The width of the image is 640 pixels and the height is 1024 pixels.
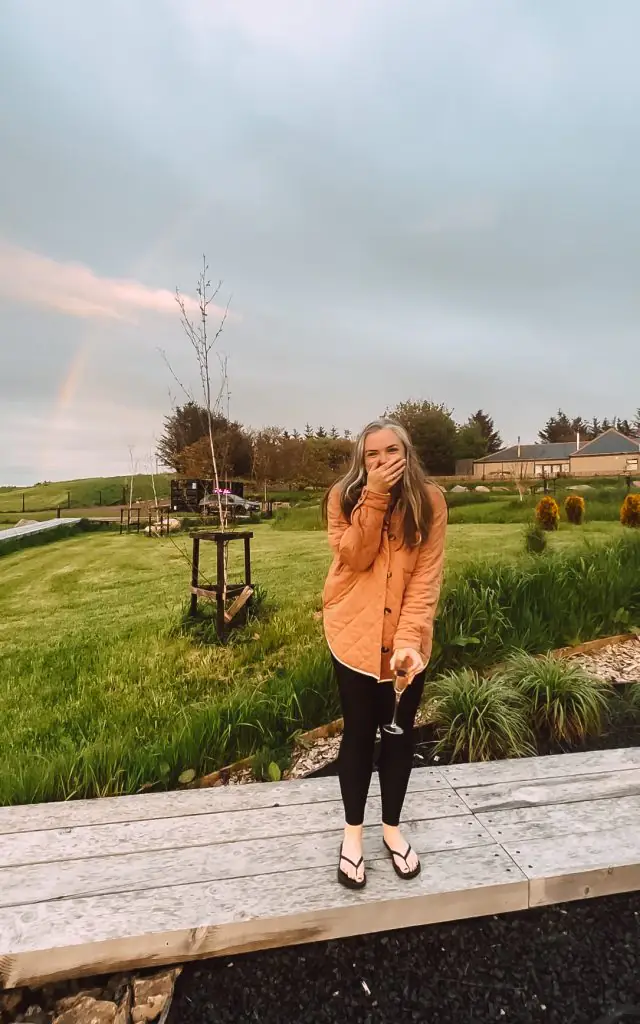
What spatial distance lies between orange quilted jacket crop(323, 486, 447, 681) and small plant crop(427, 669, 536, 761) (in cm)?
113

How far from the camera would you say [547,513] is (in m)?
3.72

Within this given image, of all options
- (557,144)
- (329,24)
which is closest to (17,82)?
(329,24)

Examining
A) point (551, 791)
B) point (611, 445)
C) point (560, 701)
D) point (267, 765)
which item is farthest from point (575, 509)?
point (267, 765)

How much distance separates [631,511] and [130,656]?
344cm

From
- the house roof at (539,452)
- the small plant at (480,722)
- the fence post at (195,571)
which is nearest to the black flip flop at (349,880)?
the small plant at (480,722)

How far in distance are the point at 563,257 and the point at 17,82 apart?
3.33 m

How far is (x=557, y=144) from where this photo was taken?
347cm

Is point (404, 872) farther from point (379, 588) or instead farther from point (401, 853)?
point (379, 588)

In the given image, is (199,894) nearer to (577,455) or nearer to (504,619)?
(504,619)

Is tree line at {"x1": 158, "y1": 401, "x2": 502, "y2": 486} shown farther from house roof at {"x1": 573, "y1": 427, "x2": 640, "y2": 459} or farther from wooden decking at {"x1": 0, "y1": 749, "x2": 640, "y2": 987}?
wooden decking at {"x1": 0, "y1": 749, "x2": 640, "y2": 987}

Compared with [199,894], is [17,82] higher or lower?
higher

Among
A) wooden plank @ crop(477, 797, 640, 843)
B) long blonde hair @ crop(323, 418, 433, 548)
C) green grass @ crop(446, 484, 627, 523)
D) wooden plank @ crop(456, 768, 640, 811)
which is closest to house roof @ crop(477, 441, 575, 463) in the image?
green grass @ crop(446, 484, 627, 523)

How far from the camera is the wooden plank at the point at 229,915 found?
4.29 ft

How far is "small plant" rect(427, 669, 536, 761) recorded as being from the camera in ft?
7.83
